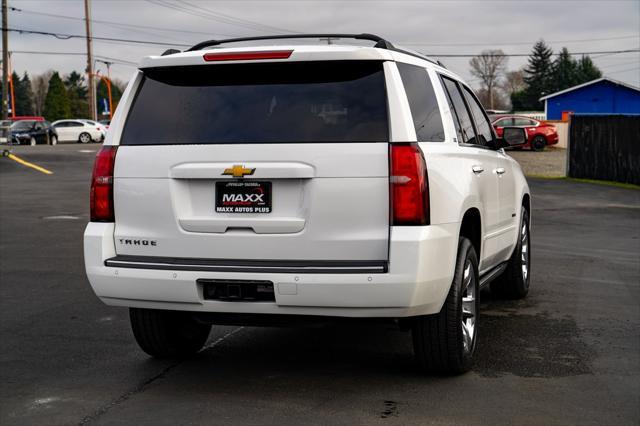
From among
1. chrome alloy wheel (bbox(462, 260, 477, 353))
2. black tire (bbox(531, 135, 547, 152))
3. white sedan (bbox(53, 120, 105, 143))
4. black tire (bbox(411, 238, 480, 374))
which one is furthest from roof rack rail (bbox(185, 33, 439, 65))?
white sedan (bbox(53, 120, 105, 143))

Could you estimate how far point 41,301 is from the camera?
8617mm

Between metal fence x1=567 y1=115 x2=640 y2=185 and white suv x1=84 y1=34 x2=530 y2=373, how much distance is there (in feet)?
69.5

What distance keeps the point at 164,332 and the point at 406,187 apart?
6.53 ft

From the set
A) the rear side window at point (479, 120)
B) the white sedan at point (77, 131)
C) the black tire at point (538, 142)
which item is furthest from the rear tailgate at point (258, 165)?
the white sedan at point (77, 131)

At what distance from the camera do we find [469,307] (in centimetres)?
603

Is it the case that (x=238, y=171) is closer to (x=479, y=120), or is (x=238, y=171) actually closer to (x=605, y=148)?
(x=479, y=120)

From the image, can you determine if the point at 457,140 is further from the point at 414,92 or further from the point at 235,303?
the point at 235,303

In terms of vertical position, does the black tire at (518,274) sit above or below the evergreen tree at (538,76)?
below

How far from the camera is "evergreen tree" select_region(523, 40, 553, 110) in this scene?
12738cm

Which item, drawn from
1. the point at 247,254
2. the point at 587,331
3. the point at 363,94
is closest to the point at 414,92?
the point at 363,94

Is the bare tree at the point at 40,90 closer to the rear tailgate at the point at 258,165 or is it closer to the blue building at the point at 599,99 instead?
the blue building at the point at 599,99

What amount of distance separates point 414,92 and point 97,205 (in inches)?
76.3

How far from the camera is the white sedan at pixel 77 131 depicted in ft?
189

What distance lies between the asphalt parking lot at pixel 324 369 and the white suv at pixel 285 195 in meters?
0.45
